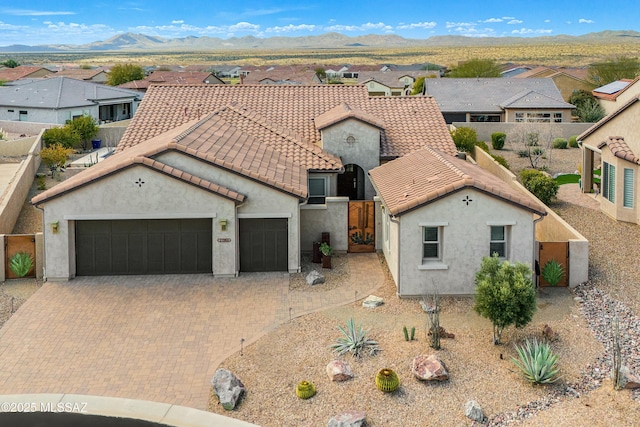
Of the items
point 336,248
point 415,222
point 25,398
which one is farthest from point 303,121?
point 25,398

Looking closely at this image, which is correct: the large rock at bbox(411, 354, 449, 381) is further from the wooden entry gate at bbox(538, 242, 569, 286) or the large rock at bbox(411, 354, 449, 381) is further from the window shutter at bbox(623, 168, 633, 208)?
the window shutter at bbox(623, 168, 633, 208)

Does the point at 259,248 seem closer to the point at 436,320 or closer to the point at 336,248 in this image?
the point at 336,248

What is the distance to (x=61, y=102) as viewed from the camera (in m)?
59.6

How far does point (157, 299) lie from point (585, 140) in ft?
70.5

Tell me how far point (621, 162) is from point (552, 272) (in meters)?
9.09

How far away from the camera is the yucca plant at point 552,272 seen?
20516mm

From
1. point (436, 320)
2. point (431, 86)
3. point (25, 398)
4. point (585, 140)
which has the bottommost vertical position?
point (25, 398)

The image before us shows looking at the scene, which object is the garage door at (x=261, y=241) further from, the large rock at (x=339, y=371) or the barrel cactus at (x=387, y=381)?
the barrel cactus at (x=387, y=381)

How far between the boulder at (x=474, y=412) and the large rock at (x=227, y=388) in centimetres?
459

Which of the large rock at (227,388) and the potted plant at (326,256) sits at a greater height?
the potted plant at (326,256)

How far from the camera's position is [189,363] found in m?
16.0

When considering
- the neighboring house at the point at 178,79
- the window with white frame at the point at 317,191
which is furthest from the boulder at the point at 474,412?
the neighboring house at the point at 178,79

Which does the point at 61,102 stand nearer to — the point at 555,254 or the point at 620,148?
the point at 620,148

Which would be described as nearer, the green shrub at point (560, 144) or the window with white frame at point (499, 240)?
the window with white frame at point (499, 240)
